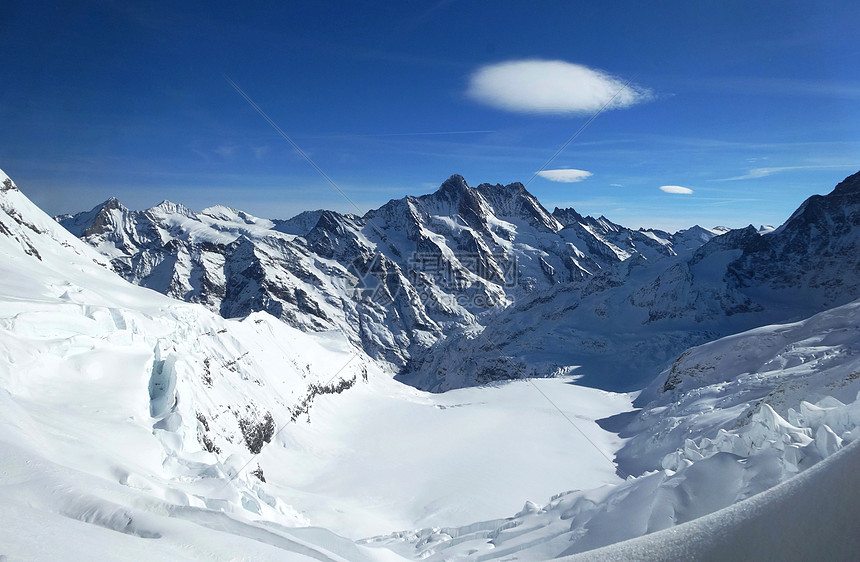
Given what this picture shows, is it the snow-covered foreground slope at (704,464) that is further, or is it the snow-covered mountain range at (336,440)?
the snow-covered foreground slope at (704,464)

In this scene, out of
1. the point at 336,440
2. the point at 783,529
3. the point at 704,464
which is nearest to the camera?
the point at 783,529

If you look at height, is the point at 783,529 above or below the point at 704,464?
above

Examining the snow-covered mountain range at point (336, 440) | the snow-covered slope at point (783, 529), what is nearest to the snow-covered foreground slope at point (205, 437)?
the snow-covered mountain range at point (336, 440)

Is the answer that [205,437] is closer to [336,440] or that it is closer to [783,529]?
[336,440]

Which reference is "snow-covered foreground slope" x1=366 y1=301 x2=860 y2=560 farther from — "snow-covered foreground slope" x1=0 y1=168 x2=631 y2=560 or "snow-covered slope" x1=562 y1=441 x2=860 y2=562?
"snow-covered foreground slope" x1=0 y1=168 x2=631 y2=560

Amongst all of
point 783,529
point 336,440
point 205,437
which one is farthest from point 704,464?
point 336,440

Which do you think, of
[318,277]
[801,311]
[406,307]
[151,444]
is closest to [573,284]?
[801,311]

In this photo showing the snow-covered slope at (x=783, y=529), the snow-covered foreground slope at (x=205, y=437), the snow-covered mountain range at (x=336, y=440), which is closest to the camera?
the snow-covered slope at (x=783, y=529)

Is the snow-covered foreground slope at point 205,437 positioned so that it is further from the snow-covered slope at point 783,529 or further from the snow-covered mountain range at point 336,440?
the snow-covered slope at point 783,529
